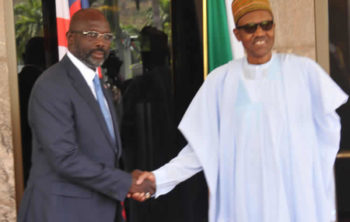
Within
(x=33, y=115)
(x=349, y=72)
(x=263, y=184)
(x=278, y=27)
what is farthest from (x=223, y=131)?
(x=349, y=72)

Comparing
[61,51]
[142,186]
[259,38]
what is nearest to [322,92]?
[259,38]

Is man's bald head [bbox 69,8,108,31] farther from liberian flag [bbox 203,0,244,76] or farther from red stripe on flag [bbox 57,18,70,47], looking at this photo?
liberian flag [bbox 203,0,244,76]

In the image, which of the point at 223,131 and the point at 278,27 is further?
the point at 278,27

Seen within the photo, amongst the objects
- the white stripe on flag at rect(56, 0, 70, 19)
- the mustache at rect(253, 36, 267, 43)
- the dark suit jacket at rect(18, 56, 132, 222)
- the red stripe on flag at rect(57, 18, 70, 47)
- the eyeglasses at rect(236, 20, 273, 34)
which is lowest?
the dark suit jacket at rect(18, 56, 132, 222)

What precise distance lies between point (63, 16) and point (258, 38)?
71.1 inches

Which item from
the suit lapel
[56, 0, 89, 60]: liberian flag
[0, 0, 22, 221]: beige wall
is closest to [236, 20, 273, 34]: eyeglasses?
the suit lapel

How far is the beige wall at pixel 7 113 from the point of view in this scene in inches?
171

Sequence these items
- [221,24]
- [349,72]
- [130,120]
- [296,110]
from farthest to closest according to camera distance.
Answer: [130,120] → [349,72] → [221,24] → [296,110]

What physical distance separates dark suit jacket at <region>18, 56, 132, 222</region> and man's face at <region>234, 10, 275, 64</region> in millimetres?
926

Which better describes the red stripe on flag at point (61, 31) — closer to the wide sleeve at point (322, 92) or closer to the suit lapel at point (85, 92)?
the suit lapel at point (85, 92)

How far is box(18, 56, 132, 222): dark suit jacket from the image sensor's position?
303cm

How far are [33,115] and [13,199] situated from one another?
1556 mm

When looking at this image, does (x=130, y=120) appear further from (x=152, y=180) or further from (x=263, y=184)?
(x=263, y=184)

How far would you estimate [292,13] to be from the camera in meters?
4.41
